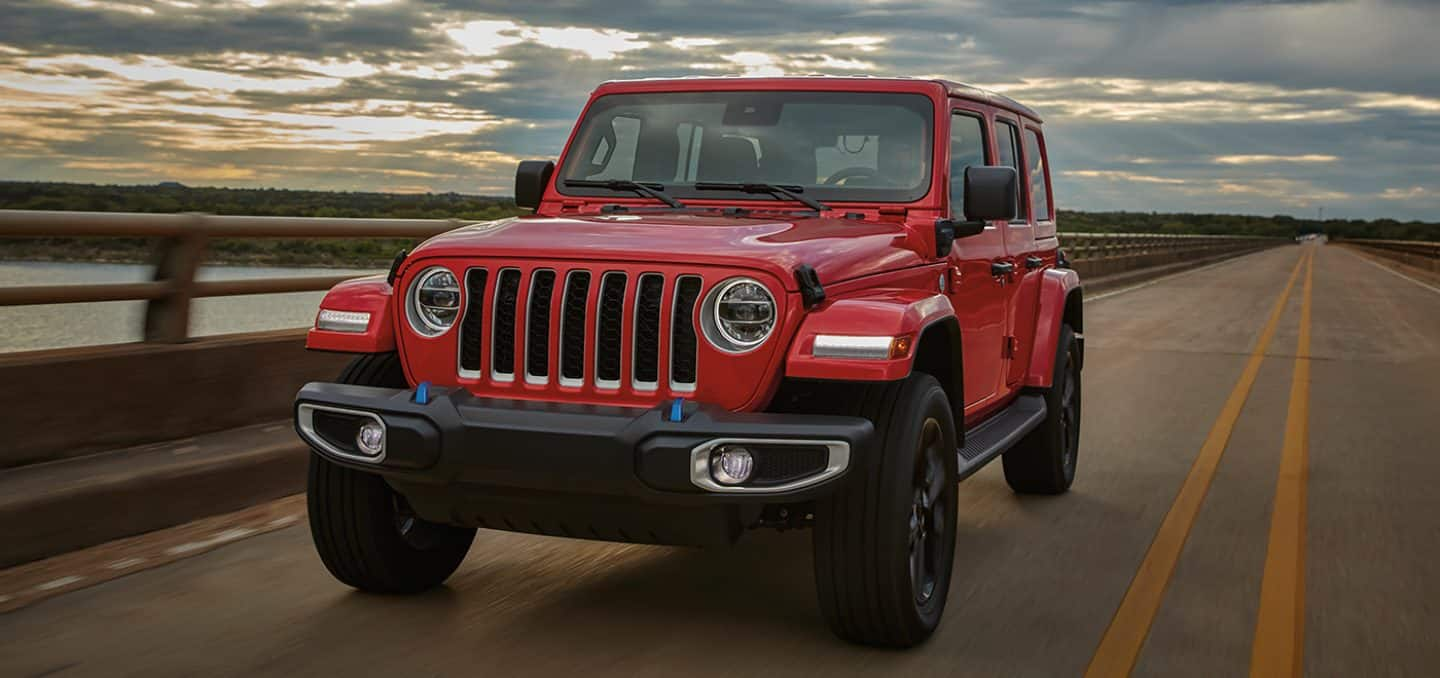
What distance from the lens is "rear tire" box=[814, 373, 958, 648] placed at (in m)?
4.74

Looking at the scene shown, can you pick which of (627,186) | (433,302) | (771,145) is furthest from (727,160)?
(433,302)

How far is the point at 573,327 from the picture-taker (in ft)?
15.8

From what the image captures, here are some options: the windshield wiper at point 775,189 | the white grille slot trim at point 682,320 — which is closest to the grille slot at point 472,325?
the white grille slot trim at point 682,320

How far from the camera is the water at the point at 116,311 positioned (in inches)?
250

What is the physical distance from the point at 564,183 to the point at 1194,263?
59067mm

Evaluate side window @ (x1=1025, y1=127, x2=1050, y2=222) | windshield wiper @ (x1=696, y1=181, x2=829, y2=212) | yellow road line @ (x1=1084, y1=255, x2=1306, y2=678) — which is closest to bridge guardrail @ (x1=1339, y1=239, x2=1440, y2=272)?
yellow road line @ (x1=1084, y1=255, x2=1306, y2=678)

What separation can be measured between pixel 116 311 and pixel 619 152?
99.9 inches

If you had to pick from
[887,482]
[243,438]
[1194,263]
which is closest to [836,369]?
[887,482]

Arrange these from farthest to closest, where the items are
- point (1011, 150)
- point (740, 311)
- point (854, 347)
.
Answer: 1. point (1011, 150)
2. point (740, 311)
3. point (854, 347)

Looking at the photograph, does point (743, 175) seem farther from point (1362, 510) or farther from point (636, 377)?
point (1362, 510)

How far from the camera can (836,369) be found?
4.60m

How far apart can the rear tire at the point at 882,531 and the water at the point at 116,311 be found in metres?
3.56

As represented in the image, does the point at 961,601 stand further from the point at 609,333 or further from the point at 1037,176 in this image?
the point at 1037,176

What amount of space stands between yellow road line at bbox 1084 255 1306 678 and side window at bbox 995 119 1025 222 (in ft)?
5.47
